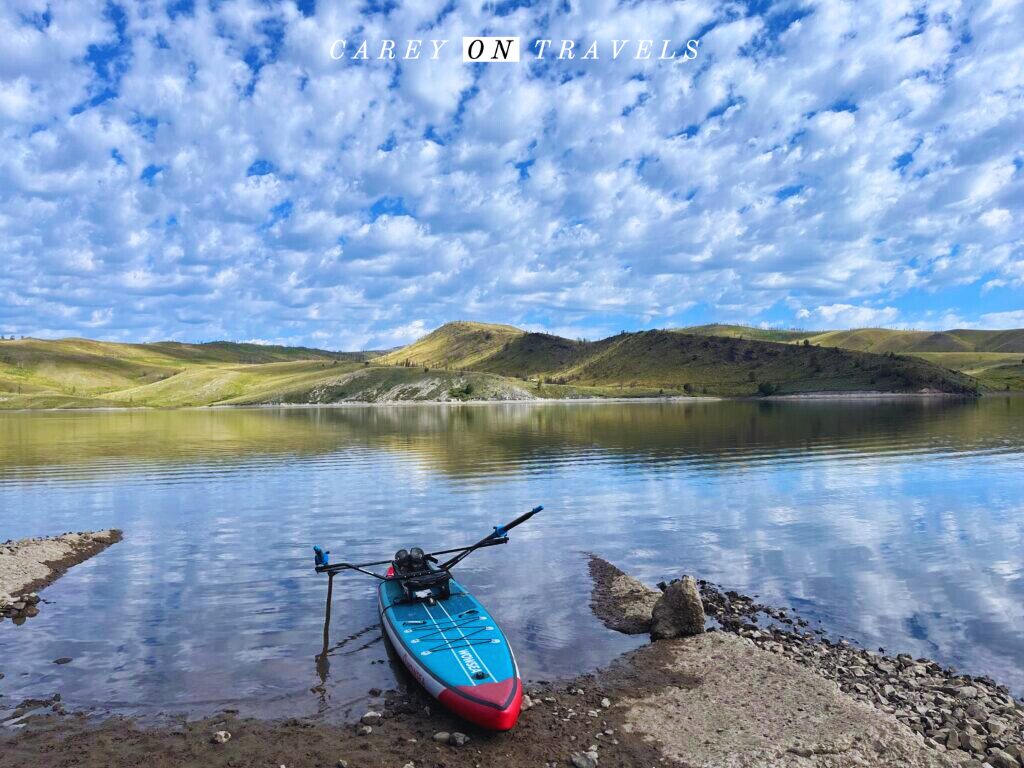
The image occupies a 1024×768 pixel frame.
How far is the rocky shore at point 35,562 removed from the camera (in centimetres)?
2623

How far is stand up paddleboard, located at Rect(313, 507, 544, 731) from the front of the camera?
16797mm

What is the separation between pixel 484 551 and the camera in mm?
34938

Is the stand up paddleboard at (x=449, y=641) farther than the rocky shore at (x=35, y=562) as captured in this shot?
No

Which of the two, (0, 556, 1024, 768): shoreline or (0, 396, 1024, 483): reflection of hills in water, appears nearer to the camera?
(0, 556, 1024, 768): shoreline

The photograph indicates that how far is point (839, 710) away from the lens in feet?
55.8

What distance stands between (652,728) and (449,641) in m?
5.99

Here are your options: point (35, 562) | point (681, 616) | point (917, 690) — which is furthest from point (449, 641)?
point (35, 562)

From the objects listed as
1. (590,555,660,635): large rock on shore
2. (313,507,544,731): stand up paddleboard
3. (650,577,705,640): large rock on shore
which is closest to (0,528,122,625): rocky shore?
(313,507,544,731): stand up paddleboard

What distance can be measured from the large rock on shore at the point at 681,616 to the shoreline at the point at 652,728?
2110 mm

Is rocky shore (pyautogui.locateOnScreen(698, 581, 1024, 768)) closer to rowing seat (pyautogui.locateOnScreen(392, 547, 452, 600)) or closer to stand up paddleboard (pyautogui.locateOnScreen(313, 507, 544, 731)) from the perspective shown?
stand up paddleboard (pyautogui.locateOnScreen(313, 507, 544, 731))

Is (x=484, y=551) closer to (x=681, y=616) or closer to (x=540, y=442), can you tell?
(x=681, y=616)

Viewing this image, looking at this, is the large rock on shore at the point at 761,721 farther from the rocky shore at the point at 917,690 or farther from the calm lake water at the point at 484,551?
the calm lake water at the point at 484,551

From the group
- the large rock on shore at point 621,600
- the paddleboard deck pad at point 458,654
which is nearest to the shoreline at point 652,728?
the paddleboard deck pad at point 458,654

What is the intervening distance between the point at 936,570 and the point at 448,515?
84.5 ft
